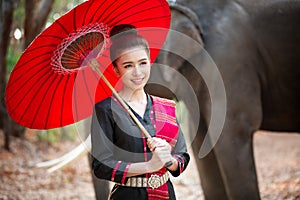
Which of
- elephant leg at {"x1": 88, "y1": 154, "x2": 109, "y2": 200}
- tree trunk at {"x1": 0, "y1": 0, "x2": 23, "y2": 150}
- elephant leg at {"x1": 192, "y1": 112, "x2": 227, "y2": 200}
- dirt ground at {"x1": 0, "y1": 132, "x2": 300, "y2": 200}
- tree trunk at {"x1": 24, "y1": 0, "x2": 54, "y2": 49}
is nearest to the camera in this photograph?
elephant leg at {"x1": 88, "y1": 154, "x2": 109, "y2": 200}

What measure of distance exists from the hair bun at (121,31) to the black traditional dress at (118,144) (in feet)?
0.69

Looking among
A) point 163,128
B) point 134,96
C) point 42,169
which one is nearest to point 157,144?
point 163,128

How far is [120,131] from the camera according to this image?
1414 mm

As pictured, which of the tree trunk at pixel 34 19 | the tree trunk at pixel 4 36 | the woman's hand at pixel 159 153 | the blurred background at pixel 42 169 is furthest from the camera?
the tree trunk at pixel 34 19

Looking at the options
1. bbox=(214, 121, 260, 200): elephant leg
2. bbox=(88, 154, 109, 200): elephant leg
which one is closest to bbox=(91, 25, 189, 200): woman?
bbox=(88, 154, 109, 200): elephant leg

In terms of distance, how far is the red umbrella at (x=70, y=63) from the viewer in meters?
1.43

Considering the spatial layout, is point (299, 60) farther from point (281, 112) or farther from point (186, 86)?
point (186, 86)

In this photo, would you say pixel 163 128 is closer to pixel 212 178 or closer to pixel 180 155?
pixel 180 155

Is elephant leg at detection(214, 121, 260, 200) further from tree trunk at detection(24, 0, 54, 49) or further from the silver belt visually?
tree trunk at detection(24, 0, 54, 49)

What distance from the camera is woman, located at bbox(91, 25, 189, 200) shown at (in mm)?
1409

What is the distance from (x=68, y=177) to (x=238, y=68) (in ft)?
10.6

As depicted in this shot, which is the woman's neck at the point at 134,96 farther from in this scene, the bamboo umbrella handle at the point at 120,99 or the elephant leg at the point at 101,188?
the elephant leg at the point at 101,188

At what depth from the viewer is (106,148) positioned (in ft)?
4.61

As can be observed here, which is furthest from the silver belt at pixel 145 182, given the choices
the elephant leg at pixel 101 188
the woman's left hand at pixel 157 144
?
the elephant leg at pixel 101 188
